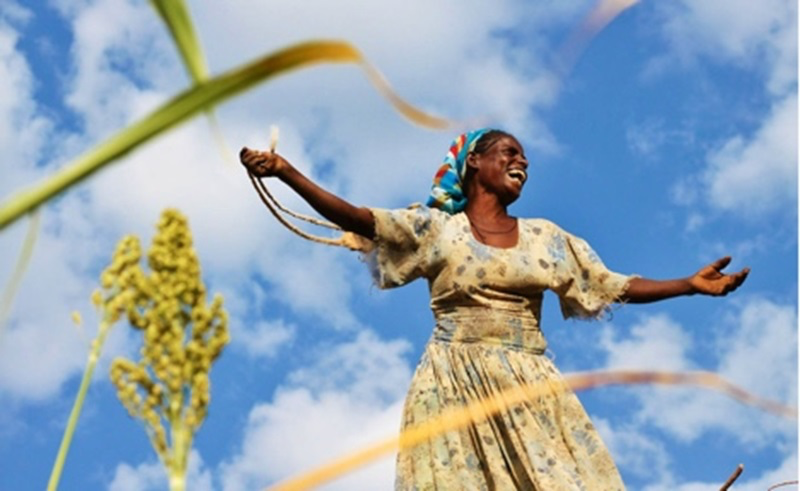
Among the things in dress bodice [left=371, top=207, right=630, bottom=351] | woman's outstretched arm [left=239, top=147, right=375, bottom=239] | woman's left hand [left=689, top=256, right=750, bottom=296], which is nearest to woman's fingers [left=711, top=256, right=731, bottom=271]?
woman's left hand [left=689, top=256, right=750, bottom=296]

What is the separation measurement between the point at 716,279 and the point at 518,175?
0.83 metres

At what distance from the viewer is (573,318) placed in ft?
13.9

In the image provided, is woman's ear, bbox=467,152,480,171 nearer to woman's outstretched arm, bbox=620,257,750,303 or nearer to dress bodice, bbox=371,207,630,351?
dress bodice, bbox=371,207,630,351

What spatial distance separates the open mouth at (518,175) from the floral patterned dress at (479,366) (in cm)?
26


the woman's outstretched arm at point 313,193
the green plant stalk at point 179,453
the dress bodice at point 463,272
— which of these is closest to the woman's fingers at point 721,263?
the dress bodice at point 463,272

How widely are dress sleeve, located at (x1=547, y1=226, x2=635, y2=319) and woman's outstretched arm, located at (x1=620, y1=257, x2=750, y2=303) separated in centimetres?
5

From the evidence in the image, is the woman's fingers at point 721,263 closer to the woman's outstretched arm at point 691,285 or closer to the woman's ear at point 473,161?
the woman's outstretched arm at point 691,285

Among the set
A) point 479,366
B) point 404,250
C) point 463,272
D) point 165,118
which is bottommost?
point 165,118

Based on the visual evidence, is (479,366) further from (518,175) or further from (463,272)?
(518,175)

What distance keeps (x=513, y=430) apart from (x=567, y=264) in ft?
2.45

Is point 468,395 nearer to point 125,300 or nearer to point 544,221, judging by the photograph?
point 544,221

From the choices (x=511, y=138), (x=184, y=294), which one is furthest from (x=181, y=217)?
(x=511, y=138)

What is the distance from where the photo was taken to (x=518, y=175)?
404 centimetres

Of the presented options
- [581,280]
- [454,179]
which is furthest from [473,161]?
[581,280]
